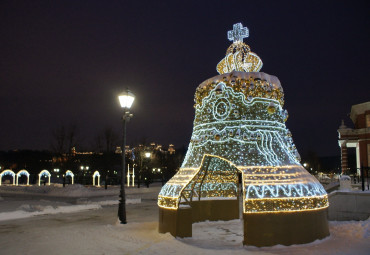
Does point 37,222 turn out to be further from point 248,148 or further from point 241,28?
point 241,28

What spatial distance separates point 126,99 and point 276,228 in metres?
6.60

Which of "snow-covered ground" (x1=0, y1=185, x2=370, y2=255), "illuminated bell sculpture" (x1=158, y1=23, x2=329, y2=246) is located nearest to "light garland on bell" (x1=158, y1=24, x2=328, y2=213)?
"illuminated bell sculpture" (x1=158, y1=23, x2=329, y2=246)

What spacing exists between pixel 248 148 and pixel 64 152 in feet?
121

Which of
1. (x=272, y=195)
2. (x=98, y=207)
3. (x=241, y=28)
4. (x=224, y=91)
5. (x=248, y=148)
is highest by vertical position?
(x=241, y=28)

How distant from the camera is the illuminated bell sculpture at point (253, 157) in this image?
324 inches

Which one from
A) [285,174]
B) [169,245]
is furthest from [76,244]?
[285,174]

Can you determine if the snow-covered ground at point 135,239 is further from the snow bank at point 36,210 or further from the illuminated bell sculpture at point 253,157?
the illuminated bell sculpture at point 253,157

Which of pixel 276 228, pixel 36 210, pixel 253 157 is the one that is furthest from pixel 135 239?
pixel 36 210

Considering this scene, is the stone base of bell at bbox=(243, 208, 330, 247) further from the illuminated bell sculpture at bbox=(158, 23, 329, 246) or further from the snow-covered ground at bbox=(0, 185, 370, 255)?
the snow-covered ground at bbox=(0, 185, 370, 255)

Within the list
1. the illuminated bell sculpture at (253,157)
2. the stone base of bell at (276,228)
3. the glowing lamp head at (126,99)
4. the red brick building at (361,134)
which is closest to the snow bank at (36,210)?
the glowing lamp head at (126,99)

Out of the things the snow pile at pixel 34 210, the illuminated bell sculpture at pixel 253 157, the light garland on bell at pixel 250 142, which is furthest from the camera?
the snow pile at pixel 34 210

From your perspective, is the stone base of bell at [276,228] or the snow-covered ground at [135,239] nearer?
the snow-covered ground at [135,239]

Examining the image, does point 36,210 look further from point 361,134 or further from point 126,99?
point 361,134

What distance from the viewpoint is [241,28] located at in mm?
10914
